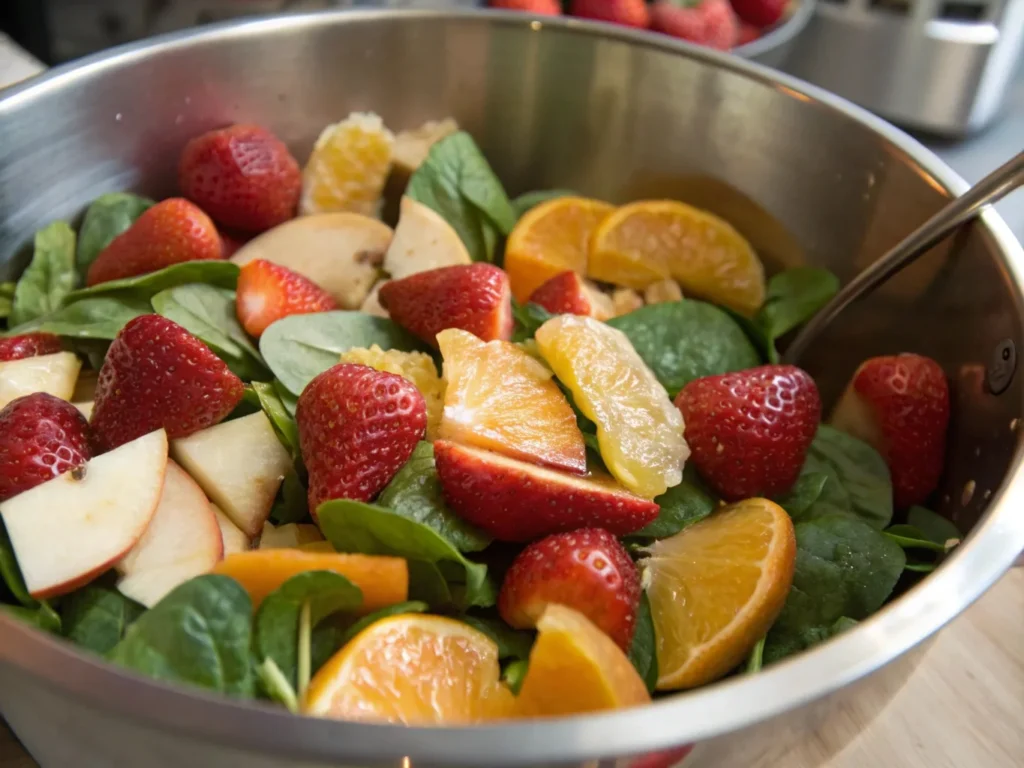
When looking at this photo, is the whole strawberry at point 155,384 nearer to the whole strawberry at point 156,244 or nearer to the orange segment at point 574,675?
the whole strawberry at point 156,244

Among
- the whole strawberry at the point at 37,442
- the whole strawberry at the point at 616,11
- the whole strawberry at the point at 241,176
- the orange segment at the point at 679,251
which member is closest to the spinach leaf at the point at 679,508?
the orange segment at the point at 679,251

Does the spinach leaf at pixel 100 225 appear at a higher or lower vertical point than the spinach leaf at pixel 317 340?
higher

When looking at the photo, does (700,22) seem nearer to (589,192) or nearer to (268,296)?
(589,192)

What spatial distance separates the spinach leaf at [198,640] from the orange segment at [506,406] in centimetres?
22

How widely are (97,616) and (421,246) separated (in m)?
0.49

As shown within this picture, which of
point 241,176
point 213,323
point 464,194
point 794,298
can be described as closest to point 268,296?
point 213,323

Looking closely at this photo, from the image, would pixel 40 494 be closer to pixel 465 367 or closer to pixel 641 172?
pixel 465 367

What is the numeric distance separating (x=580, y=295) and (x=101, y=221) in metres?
0.50

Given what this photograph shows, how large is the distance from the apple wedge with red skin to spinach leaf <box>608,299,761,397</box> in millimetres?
225

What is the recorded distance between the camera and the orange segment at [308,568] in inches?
23.0

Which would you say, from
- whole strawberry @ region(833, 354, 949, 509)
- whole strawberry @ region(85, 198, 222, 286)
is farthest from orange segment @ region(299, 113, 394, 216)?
whole strawberry @ region(833, 354, 949, 509)

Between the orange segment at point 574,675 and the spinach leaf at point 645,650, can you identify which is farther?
the spinach leaf at point 645,650

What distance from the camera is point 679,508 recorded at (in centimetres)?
74

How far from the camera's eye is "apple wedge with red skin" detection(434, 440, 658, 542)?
647 millimetres
